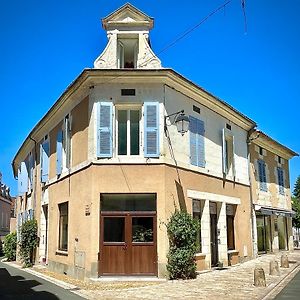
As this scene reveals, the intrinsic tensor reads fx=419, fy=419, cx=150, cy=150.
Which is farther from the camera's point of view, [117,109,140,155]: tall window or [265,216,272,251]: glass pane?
[265,216,272,251]: glass pane

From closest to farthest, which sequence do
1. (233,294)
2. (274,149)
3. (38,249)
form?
1. (233,294)
2. (38,249)
3. (274,149)

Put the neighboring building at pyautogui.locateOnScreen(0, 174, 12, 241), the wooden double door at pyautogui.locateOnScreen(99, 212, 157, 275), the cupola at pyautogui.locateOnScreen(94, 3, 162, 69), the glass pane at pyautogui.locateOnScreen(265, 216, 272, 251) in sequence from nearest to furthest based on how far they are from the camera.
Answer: the wooden double door at pyautogui.locateOnScreen(99, 212, 157, 275), the cupola at pyautogui.locateOnScreen(94, 3, 162, 69), the glass pane at pyautogui.locateOnScreen(265, 216, 272, 251), the neighboring building at pyautogui.locateOnScreen(0, 174, 12, 241)

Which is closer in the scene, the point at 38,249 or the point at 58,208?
the point at 58,208

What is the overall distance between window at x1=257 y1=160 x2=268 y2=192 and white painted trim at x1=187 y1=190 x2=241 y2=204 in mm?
3975

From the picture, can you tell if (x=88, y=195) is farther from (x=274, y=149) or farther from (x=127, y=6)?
(x=274, y=149)

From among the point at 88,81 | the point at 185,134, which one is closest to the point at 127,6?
the point at 88,81

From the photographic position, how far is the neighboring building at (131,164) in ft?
43.6

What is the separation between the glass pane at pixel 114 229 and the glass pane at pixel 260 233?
1060 centimetres

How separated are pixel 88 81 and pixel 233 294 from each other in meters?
7.98

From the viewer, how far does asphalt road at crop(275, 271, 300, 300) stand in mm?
9992

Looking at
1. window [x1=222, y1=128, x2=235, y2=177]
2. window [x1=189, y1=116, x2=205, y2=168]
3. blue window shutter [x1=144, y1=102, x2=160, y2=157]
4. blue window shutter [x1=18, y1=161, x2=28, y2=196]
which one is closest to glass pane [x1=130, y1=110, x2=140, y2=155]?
blue window shutter [x1=144, y1=102, x2=160, y2=157]

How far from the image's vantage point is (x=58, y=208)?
17062 millimetres

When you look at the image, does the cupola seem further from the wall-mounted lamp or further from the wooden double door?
the wooden double door

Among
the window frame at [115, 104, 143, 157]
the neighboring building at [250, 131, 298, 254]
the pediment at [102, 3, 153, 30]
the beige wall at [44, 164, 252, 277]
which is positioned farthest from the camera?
the neighboring building at [250, 131, 298, 254]
